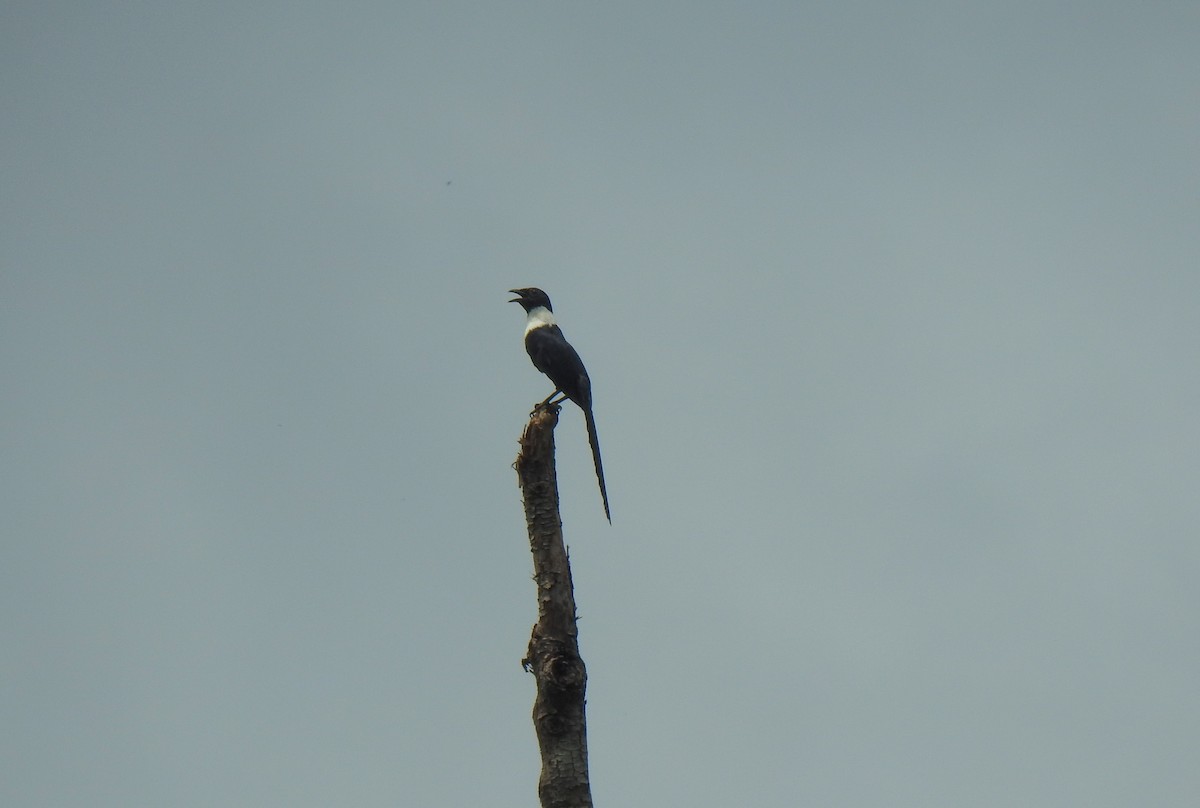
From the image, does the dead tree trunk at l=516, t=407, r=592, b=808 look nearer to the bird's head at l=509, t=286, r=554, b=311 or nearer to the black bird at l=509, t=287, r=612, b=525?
the black bird at l=509, t=287, r=612, b=525

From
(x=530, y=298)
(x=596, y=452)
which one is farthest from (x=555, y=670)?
(x=530, y=298)

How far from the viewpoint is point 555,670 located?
259 inches

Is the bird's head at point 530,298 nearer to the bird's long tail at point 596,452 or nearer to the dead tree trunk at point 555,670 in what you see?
the bird's long tail at point 596,452

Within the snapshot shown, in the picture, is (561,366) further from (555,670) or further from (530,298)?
(555,670)

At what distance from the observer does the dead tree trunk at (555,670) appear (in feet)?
21.1

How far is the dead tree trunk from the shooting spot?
643cm

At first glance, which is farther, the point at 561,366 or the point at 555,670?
the point at 561,366

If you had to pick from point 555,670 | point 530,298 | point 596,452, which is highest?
point 530,298

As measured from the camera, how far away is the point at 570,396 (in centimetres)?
1088

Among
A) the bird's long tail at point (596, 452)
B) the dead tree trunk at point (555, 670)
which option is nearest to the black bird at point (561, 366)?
the bird's long tail at point (596, 452)

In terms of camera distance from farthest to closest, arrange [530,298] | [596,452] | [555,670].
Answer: [530,298], [596,452], [555,670]

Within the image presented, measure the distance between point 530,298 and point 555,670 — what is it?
6.65 metres

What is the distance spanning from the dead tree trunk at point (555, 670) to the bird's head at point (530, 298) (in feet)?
18.6

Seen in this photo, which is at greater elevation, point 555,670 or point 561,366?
point 561,366
